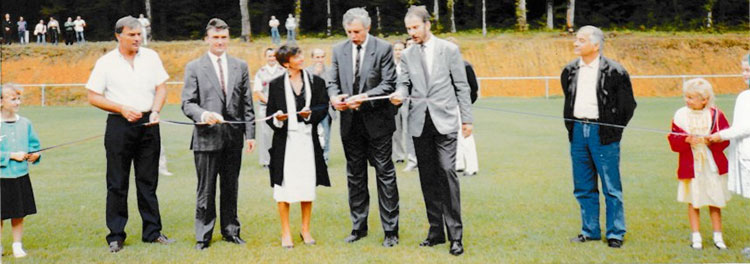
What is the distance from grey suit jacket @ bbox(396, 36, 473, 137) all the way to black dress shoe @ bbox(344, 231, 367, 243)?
895mm

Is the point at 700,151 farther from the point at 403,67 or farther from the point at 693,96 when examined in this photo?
the point at 403,67

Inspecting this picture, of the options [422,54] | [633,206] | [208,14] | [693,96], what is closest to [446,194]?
[422,54]

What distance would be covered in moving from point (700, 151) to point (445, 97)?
1800mm

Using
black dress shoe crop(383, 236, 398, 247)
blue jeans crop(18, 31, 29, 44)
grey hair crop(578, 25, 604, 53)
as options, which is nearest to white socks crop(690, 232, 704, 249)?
grey hair crop(578, 25, 604, 53)

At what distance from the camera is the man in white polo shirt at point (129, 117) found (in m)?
5.08

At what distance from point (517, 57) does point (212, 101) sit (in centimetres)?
2794

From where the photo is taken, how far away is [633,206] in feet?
20.8

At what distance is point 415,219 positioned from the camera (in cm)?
601

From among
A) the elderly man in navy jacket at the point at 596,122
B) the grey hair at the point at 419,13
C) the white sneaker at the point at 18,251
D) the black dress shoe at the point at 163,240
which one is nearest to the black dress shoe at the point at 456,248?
the elderly man in navy jacket at the point at 596,122

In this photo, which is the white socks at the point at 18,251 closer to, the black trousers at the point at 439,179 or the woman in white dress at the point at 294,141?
the woman in white dress at the point at 294,141

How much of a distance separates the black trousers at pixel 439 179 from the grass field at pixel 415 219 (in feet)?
0.57

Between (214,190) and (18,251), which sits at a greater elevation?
(214,190)

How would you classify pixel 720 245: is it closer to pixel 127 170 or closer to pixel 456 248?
pixel 456 248

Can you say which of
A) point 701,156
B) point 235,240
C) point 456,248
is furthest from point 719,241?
point 235,240
